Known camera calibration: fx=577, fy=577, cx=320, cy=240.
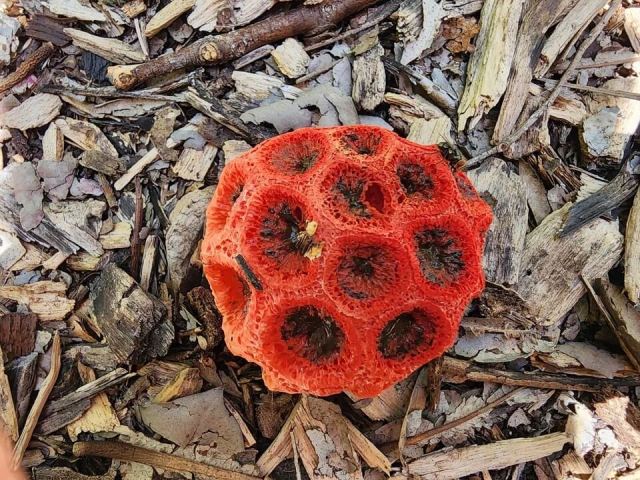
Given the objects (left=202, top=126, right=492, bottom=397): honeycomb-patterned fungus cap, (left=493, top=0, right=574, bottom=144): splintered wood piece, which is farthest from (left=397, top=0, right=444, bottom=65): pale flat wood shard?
(left=202, top=126, right=492, bottom=397): honeycomb-patterned fungus cap

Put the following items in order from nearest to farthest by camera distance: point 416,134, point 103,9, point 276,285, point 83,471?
point 276,285 < point 83,471 < point 416,134 < point 103,9

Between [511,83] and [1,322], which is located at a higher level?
[511,83]

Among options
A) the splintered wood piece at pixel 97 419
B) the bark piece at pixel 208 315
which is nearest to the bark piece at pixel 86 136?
the bark piece at pixel 208 315

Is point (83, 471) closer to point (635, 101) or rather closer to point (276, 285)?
point (276, 285)

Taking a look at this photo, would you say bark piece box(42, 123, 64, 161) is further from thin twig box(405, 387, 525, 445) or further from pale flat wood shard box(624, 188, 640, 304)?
pale flat wood shard box(624, 188, 640, 304)

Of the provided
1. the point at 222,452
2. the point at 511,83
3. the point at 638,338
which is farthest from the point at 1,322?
the point at 638,338

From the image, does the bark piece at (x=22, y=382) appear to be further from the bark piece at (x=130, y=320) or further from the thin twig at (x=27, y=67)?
the thin twig at (x=27, y=67)
